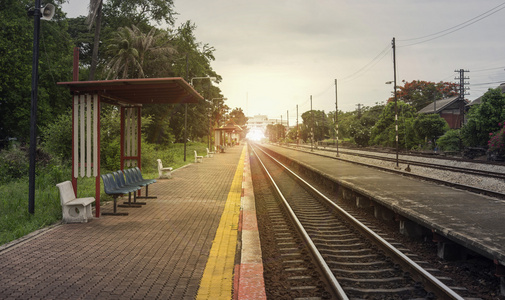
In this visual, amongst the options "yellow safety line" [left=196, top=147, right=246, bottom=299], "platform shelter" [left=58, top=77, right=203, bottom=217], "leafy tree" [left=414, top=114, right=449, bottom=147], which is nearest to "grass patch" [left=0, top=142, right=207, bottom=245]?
"platform shelter" [left=58, top=77, right=203, bottom=217]

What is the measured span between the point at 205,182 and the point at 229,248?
9.58 m

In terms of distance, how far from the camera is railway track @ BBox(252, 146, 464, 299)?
4566 mm

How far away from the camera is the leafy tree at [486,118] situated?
28969mm

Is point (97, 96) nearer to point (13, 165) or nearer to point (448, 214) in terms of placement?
point (448, 214)

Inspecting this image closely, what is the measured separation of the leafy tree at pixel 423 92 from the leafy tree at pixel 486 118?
4898 centimetres

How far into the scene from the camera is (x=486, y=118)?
29.3 m

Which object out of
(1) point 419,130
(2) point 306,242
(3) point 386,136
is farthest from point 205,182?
(3) point 386,136

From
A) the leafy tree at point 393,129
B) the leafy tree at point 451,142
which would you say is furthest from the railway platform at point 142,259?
the leafy tree at point 393,129

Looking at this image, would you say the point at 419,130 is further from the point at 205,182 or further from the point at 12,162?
the point at 12,162

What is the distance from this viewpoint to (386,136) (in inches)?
1986

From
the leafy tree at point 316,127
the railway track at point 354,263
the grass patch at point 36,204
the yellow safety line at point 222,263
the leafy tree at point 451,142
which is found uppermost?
the leafy tree at point 316,127

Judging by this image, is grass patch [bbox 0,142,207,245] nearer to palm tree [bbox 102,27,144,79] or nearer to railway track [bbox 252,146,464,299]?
railway track [bbox 252,146,464,299]

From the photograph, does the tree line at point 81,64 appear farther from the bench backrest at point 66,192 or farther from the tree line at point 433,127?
the tree line at point 433,127

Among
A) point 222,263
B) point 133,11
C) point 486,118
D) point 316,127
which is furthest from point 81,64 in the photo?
point 316,127
